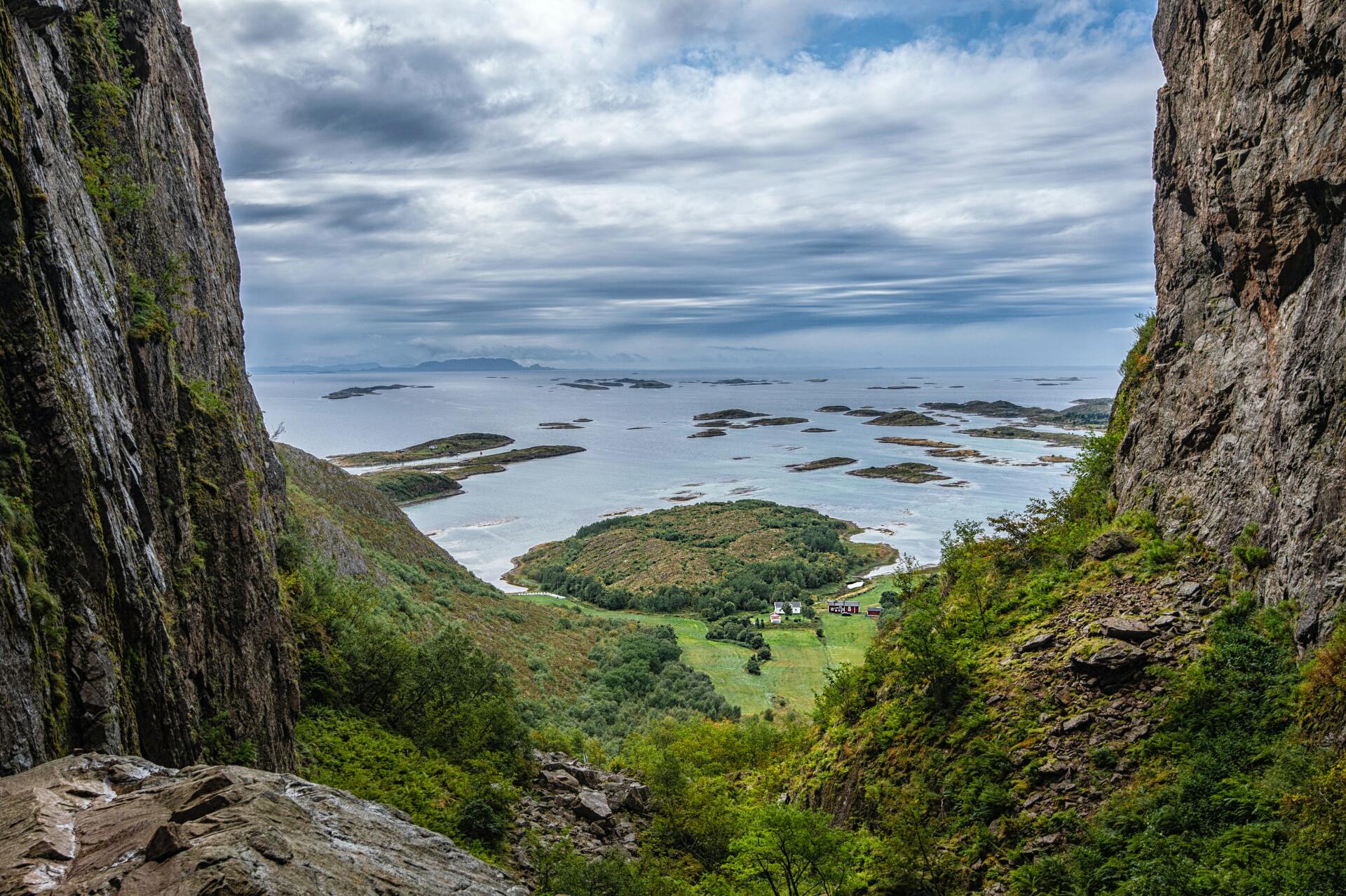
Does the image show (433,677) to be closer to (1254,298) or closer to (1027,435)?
(1254,298)

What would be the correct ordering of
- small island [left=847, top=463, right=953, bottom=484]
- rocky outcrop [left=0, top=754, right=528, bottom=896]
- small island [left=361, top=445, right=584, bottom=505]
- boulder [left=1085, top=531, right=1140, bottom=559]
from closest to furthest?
rocky outcrop [left=0, top=754, right=528, bottom=896] → boulder [left=1085, top=531, right=1140, bottom=559] → small island [left=361, top=445, right=584, bottom=505] → small island [left=847, top=463, right=953, bottom=484]

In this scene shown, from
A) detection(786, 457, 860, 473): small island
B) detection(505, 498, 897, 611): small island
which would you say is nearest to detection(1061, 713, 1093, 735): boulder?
detection(505, 498, 897, 611): small island

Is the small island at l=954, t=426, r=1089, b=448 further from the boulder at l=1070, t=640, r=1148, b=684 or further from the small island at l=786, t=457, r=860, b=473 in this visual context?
the boulder at l=1070, t=640, r=1148, b=684

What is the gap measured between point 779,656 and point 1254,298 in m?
33.7

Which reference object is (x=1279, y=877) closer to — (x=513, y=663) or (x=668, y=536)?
(x=513, y=663)

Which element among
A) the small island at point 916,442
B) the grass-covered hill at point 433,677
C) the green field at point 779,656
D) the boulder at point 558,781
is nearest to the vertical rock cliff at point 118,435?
the grass-covered hill at point 433,677

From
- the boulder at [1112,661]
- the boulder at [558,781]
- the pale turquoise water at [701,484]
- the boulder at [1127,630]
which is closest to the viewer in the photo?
the boulder at [1112,661]

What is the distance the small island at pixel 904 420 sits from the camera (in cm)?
17738

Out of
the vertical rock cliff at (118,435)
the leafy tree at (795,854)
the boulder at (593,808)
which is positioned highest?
the vertical rock cliff at (118,435)

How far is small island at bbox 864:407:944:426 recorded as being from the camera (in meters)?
177

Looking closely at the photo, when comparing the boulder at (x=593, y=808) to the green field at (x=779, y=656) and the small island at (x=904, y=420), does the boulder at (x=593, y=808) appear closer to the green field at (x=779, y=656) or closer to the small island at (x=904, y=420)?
the green field at (x=779, y=656)

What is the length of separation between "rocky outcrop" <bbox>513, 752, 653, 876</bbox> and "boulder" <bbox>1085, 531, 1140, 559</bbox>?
13.3m

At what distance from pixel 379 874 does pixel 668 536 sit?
222ft

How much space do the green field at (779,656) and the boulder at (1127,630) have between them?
69.3ft
